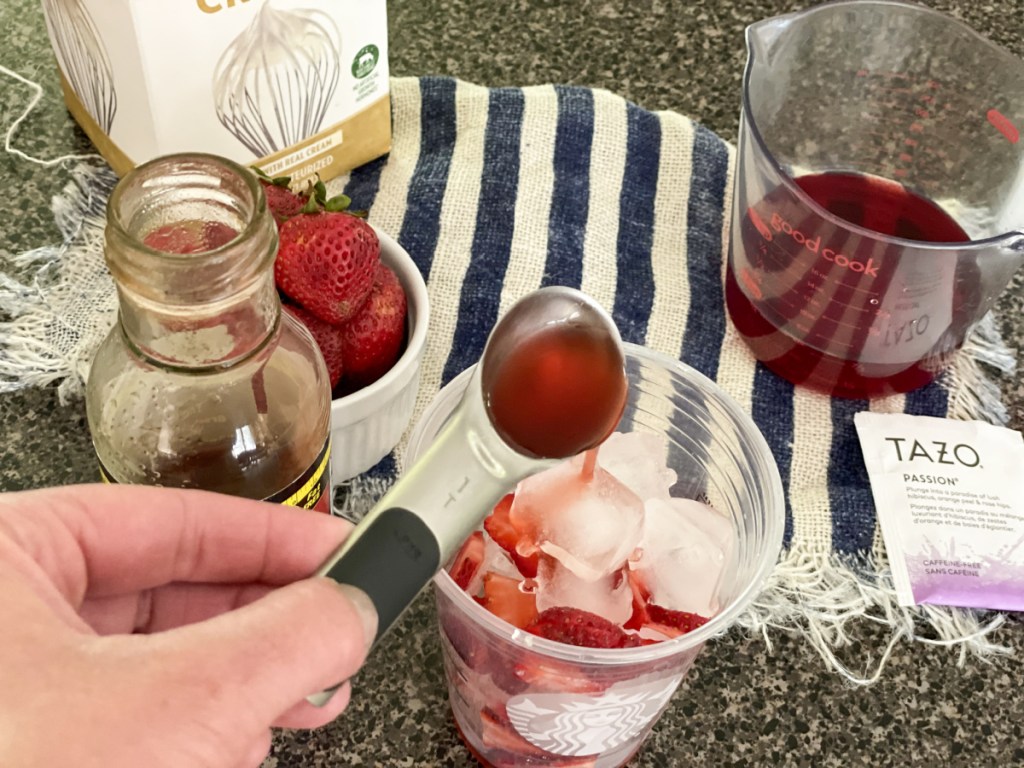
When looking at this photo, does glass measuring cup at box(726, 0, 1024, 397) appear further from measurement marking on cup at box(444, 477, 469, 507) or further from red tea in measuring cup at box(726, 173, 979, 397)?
measurement marking on cup at box(444, 477, 469, 507)

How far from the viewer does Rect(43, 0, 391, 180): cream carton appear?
78cm

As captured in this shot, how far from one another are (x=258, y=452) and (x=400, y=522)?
5.4 inches

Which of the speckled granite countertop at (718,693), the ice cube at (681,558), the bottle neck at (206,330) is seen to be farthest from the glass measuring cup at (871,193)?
the bottle neck at (206,330)

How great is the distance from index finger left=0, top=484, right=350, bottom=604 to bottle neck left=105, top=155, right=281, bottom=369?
70 mm

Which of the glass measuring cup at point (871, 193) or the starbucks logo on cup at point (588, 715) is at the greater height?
the glass measuring cup at point (871, 193)

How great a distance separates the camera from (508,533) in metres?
0.67

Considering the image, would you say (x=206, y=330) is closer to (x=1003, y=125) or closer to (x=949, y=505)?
(x=949, y=505)

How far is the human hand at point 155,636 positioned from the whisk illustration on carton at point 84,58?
0.46 meters

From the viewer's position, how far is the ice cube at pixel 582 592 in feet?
2.10

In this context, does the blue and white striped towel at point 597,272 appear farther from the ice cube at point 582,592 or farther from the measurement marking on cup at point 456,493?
the measurement marking on cup at point 456,493

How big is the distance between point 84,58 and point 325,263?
335 mm

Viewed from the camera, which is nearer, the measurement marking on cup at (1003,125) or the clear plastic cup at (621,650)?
the clear plastic cup at (621,650)

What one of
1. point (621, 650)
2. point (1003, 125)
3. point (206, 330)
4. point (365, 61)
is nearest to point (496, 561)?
point (621, 650)

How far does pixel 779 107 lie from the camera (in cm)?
97
